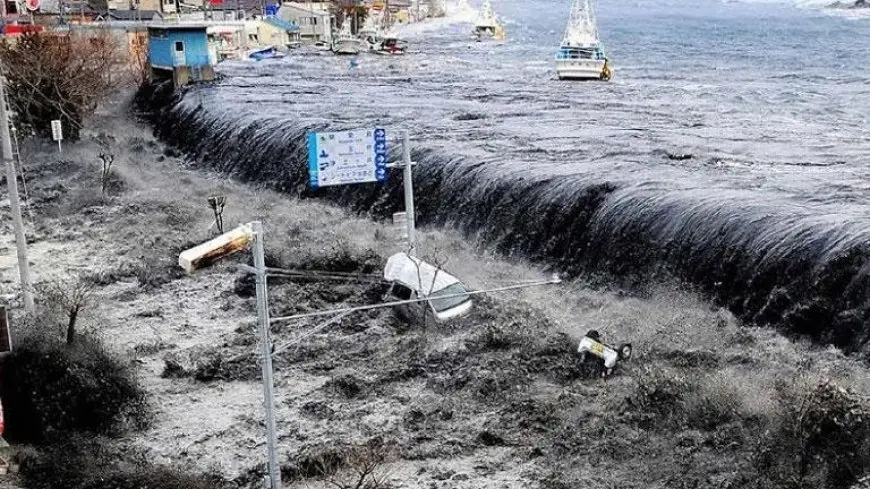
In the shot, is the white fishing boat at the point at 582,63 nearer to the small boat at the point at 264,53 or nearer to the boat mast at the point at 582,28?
the boat mast at the point at 582,28

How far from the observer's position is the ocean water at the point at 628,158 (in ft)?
72.3

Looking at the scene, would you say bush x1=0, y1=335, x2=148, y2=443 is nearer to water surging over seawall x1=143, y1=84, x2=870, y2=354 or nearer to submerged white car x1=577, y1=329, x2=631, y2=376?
submerged white car x1=577, y1=329, x2=631, y2=376

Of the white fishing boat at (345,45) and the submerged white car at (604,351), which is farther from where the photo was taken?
the white fishing boat at (345,45)

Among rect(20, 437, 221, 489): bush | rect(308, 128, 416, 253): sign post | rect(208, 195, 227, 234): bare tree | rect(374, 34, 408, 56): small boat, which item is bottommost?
rect(20, 437, 221, 489): bush

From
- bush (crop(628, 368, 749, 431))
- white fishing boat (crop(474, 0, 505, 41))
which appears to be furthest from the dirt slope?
white fishing boat (crop(474, 0, 505, 41))

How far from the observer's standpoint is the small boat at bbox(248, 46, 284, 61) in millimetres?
80562

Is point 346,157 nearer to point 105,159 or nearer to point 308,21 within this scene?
point 105,159

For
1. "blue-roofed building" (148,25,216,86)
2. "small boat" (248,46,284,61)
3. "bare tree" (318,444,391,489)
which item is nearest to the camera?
"bare tree" (318,444,391,489)

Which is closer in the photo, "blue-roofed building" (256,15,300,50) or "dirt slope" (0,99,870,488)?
"dirt slope" (0,99,870,488)

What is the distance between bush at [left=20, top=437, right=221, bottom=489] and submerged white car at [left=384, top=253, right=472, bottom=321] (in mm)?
7285

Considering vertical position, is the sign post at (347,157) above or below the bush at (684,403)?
above

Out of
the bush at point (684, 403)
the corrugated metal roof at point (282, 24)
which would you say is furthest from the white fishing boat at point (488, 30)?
the bush at point (684, 403)

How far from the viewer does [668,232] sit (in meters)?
24.7

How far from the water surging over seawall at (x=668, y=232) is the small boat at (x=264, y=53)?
45.7 m
